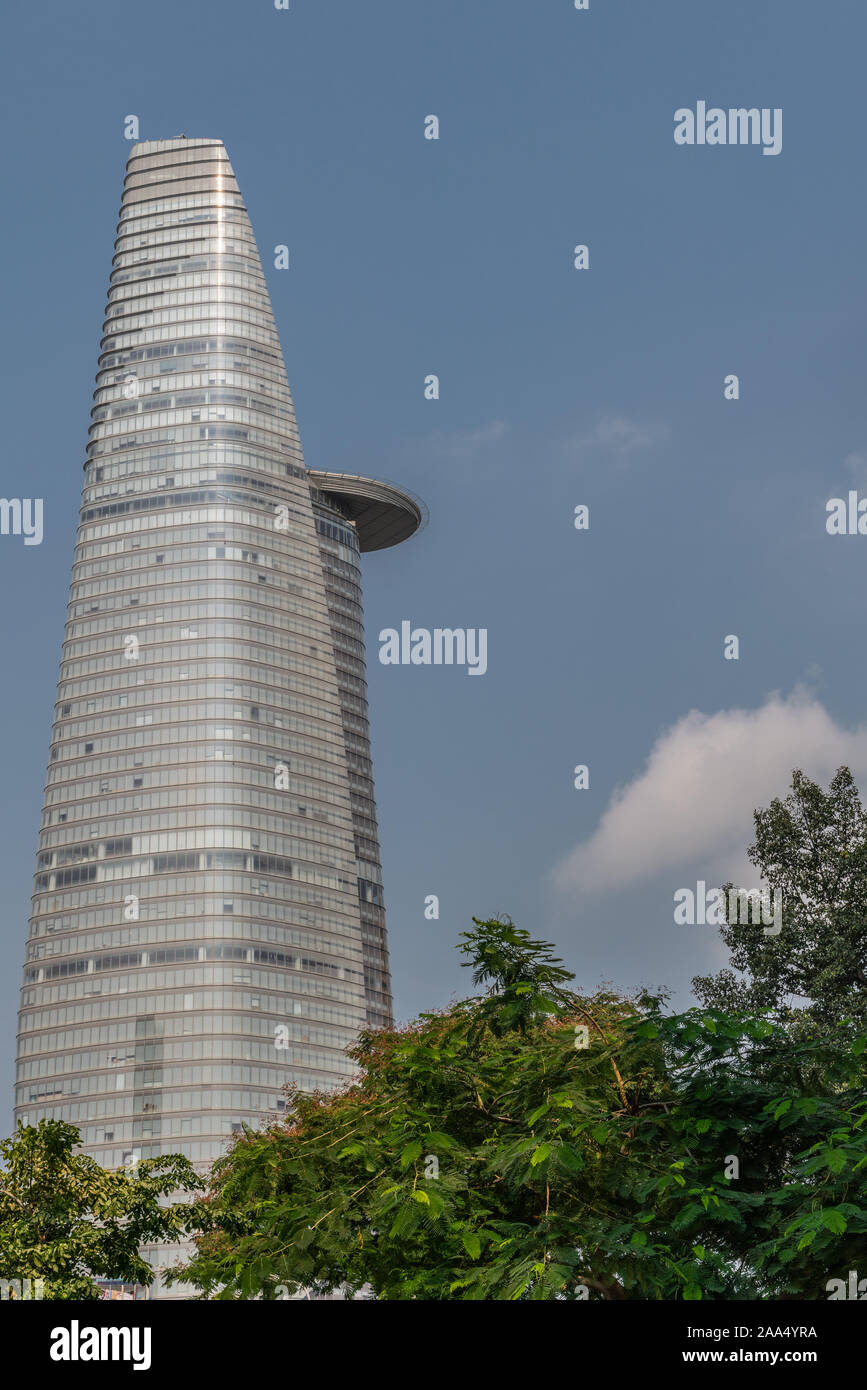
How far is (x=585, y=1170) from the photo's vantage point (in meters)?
16.9

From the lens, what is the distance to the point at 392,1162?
18375 millimetres

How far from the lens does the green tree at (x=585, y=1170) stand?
1495 cm

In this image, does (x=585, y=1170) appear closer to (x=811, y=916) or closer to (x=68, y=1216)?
(x=68, y=1216)

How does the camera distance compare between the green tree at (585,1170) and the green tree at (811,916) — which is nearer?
the green tree at (585,1170)

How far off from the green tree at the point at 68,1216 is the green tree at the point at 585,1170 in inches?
378

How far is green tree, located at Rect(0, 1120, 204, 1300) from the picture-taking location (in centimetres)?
2838

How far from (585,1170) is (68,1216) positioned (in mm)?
17307

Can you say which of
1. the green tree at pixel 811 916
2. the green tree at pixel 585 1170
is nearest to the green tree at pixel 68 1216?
the green tree at pixel 585 1170

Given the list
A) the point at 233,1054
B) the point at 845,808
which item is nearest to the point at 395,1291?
the point at 845,808

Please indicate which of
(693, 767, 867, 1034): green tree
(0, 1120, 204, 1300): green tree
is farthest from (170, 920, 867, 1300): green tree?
(693, 767, 867, 1034): green tree

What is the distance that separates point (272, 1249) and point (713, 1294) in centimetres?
588

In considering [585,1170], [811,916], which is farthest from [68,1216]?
[811,916]

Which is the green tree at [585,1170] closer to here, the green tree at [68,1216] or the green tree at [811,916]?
the green tree at [68,1216]
